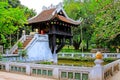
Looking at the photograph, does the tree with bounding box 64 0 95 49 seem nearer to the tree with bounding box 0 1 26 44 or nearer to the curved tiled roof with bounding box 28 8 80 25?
the curved tiled roof with bounding box 28 8 80 25

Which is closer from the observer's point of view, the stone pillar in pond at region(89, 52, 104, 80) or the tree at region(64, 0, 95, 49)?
the stone pillar in pond at region(89, 52, 104, 80)

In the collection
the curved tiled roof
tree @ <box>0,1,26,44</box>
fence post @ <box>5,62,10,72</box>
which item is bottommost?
fence post @ <box>5,62,10,72</box>

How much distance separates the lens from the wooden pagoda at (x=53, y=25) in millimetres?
19114

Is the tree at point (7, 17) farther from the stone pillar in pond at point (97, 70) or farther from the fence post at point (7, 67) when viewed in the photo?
the stone pillar in pond at point (97, 70)

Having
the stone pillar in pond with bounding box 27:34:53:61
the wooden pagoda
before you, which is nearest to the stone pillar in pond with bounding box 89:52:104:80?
the stone pillar in pond with bounding box 27:34:53:61

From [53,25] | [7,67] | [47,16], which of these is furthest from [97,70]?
[47,16]

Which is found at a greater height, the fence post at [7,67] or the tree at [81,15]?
the tree at [81,15]

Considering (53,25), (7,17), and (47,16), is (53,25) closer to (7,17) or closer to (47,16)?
(47,16)

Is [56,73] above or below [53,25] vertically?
below

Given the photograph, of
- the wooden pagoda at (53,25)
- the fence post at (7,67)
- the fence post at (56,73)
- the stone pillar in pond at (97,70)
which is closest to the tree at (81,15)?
the wooden pagoda at (53,25)

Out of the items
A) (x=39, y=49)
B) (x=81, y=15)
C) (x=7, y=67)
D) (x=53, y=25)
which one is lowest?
(x=7, y=67)

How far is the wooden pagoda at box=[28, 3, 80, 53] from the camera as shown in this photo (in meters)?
19.1

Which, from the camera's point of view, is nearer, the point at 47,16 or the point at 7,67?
the point at 7,67

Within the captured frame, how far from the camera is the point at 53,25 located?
19344mm
